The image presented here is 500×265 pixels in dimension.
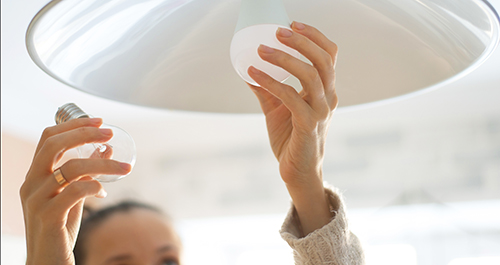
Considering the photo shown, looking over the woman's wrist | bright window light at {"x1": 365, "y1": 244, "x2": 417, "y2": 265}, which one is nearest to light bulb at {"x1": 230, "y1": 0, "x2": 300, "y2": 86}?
the woman's wrist

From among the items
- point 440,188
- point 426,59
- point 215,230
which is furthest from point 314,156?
A: point 215,230

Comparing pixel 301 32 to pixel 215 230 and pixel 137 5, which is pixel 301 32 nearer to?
pixel 137 5

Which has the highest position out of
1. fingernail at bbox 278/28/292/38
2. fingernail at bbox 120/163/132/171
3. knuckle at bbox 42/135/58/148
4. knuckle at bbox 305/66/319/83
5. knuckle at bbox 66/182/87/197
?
knuckle at bbox 42/135/58/148

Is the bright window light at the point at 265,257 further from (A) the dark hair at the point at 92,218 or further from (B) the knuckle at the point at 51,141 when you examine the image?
(B) the knuckle at the point at 51,141

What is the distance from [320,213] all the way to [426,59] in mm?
301

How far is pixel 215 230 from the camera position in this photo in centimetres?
268

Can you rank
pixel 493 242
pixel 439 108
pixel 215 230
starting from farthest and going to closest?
pixel 215 230 < pixel 439 108 < pixel 493 242

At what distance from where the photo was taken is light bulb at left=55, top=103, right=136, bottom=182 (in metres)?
0.36

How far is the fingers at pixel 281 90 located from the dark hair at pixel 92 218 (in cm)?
60

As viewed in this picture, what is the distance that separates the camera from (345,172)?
7.98ft

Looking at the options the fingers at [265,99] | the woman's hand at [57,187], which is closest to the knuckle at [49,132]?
the woman's hand at [57,187]

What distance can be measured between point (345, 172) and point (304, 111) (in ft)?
7.00

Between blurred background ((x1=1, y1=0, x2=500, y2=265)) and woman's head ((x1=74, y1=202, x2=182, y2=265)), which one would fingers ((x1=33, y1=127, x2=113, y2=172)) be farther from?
blurred background ((x1=1, y1=0, x2=500, y2=265))

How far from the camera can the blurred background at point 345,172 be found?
2.16 metres
